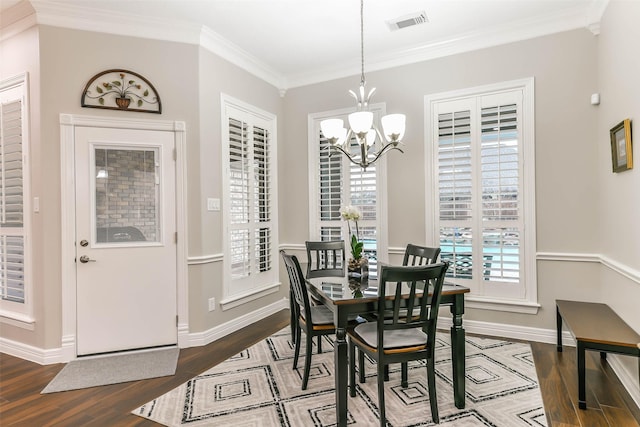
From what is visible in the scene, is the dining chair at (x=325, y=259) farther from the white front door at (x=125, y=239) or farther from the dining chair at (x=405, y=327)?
the white front door at (x=125, y=239)

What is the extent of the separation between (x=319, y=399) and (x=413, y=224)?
2.22 m

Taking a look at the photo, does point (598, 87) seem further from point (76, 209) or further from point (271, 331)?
point (76, 209)

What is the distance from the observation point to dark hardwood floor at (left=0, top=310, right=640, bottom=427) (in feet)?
7.30

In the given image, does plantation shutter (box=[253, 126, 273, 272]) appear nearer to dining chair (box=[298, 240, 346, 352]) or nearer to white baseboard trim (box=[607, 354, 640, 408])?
dining chair (box=[298, 240, 346, 352])

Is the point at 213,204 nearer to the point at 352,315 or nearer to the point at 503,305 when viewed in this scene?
the point at 352,315

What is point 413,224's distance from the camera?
403cm

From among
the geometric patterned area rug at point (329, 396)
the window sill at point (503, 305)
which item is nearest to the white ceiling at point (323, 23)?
the window sill at point (503, 305)

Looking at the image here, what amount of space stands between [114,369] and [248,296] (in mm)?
1502

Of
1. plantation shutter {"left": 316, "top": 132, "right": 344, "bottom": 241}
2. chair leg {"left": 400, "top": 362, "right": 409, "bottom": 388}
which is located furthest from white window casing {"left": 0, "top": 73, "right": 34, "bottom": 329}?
chair leg {"left": 400, "top": 362, "right": 409, "bottom": 388}

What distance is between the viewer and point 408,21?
3410mm

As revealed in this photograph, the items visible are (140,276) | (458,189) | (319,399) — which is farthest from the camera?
(458,189)

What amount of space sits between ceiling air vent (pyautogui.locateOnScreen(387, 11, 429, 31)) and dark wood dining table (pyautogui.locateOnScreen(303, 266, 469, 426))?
2473 millimetres

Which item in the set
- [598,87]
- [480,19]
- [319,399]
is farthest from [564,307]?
[480,19]

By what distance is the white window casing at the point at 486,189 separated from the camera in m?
3.51
